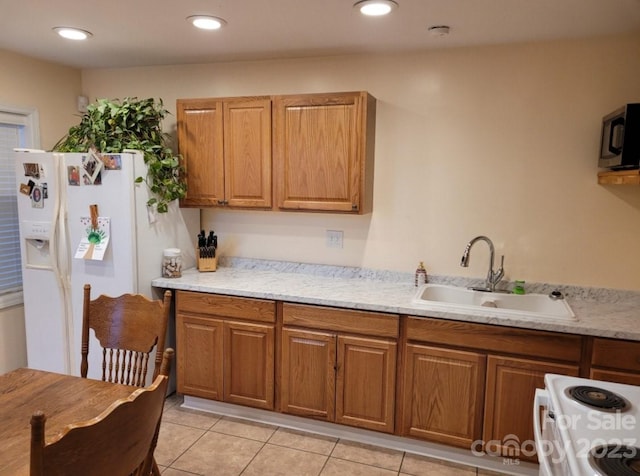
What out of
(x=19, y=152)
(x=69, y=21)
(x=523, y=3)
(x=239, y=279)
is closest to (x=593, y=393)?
(x=523, y=3)

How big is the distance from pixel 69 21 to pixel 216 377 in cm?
218

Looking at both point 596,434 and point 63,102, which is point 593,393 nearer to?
point 596,434

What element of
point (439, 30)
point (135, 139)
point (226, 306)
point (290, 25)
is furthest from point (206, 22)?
point (226, 306)

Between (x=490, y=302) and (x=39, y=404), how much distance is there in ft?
7.50

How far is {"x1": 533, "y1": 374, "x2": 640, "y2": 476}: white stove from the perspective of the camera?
111 centimetres

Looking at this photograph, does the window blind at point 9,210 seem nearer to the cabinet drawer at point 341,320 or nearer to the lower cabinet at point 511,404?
A: the cabinet drawer at point 341,320

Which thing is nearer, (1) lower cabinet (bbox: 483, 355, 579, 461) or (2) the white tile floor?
(1) lower cabinet (bbox: 483, 355, 579, 461)

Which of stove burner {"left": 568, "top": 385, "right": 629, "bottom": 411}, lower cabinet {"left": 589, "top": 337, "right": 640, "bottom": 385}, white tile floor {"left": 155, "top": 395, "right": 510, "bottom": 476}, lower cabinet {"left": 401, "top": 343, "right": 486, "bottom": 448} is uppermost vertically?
stove burner {"left": 568, "top": 385, "right": 629, "bottom": 411}

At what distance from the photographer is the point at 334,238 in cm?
323

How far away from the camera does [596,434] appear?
1254 mm

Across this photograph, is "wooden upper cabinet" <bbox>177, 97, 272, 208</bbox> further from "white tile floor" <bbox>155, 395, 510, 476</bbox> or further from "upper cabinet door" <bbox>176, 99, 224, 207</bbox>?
"white tile floor" <bbox>155, 395, 510, 476</bbox>

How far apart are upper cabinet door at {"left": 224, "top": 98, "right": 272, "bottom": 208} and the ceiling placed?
37 centimetres

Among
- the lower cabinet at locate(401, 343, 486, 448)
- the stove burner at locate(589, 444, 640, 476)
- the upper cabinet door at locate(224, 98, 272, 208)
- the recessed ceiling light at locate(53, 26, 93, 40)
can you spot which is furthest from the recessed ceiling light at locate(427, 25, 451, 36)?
the stove burner at locate(589, 444, 640, 476)

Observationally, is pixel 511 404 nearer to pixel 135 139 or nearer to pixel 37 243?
pixel 135 139
